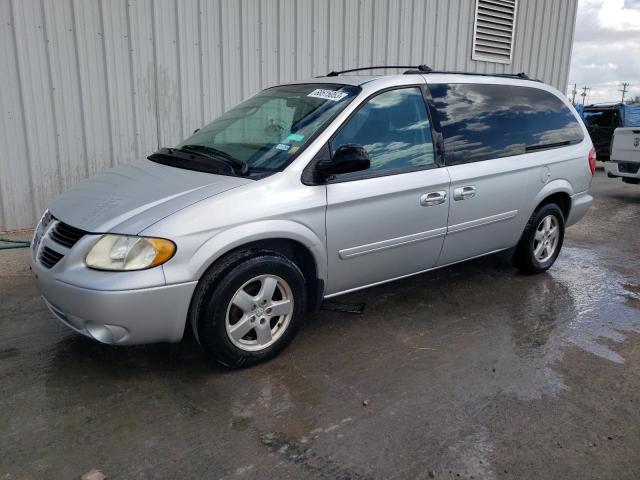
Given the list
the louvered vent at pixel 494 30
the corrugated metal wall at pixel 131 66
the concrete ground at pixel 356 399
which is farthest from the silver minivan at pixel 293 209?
the louvered vent at pixel 494 30

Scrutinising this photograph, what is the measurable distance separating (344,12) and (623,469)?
7143mm

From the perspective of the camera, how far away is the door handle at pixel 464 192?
13.5 ft

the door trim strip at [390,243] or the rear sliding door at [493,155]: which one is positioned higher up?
the rear sliding door at [493,155]

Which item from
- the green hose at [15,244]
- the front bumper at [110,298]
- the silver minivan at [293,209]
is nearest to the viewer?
the front bumper at [110,298]

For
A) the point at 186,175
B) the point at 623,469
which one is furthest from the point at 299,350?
the point at 623,469

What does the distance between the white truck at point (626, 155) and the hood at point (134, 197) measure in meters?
9.21

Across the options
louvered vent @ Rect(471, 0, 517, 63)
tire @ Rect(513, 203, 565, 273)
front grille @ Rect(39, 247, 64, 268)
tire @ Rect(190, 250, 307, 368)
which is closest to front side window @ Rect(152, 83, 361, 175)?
tire @ Rect(190, 250, 307, 368)

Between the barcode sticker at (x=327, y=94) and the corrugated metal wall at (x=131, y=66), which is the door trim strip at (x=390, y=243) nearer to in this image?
the barcode sticker at (x=327, y=94)

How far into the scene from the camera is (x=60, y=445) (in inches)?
104

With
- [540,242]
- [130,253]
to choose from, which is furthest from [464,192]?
[130,253]

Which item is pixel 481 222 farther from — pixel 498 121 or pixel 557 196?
pixel 557 196

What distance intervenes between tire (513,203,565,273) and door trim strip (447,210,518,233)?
390 mm

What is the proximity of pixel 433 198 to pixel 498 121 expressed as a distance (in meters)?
1.15

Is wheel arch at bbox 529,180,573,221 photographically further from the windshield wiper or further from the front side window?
the windshield wiper
